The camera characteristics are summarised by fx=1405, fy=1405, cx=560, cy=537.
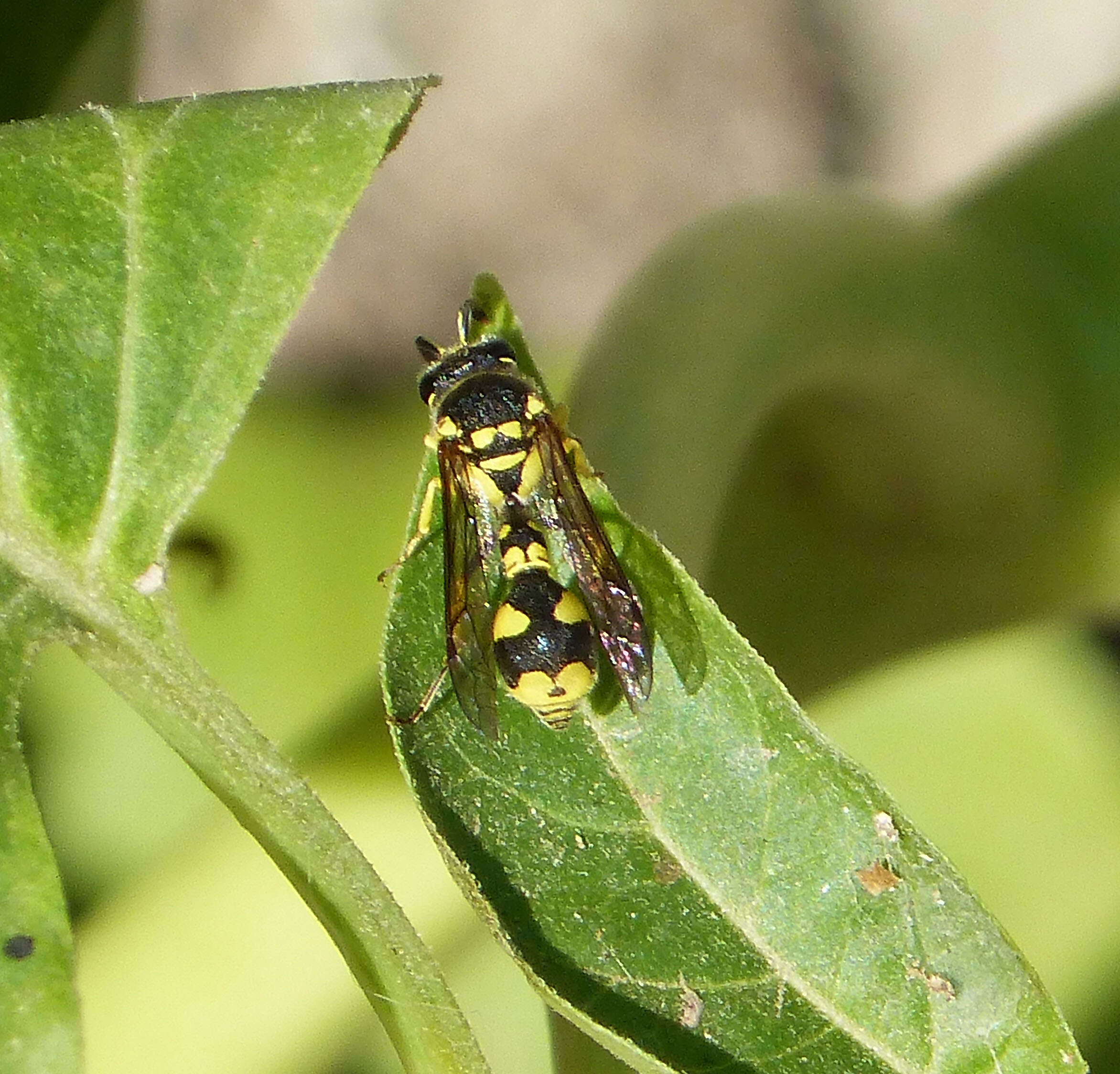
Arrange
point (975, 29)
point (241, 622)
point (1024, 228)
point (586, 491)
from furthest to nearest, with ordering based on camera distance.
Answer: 1. point (975, 29)
2. point (241, 622)
3. point (1024, 228)
4. point (586, 491)

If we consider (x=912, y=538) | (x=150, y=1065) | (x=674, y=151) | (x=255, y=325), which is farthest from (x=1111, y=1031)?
(x=674, y=151)

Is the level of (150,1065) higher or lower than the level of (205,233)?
lower

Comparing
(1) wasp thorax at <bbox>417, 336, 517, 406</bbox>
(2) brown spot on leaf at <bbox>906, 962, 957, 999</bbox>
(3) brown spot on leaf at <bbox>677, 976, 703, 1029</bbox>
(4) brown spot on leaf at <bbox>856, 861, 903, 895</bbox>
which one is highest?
(1) wasp thorax at <bbox>417, 336, 517, 406</bbox>

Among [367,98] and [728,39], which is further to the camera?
[728,39]

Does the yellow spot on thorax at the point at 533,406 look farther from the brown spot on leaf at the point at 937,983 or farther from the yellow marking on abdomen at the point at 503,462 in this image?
the brown spot on leaf at the point at 937,983

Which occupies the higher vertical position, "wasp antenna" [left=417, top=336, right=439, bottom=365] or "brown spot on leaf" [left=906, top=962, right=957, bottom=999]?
"wasp antenna" [left=417, top=336, right=439, bottom=365]

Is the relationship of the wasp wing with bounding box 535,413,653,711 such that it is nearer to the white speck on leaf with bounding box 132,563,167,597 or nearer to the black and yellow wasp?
the black and yellow wasp

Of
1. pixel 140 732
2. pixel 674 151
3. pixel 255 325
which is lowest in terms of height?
pixel 255 325

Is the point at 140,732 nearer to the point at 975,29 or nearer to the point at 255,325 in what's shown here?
the point at 255,325

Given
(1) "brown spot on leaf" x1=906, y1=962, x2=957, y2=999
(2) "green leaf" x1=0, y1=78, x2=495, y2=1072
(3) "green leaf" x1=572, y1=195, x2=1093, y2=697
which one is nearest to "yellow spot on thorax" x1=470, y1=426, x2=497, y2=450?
(3) "green leaf" x1=572, y1=195, x2=1093, y2=697
